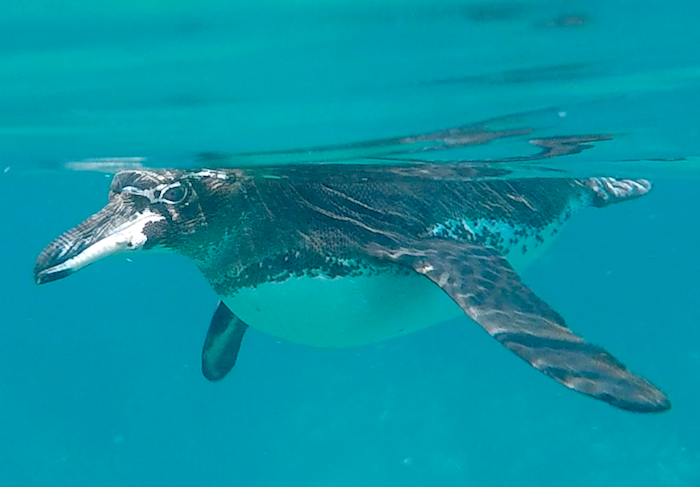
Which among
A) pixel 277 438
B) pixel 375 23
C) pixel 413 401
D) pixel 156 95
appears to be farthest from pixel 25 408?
pixel 375 23

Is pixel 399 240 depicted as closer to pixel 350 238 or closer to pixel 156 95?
pixel 350 238

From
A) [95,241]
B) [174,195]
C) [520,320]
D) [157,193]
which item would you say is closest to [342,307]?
[520,320]

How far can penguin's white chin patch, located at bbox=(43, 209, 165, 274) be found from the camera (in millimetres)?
5168

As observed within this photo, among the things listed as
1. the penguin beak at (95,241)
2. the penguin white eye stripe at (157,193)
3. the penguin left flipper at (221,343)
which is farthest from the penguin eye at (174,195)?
the penguin left flipper at (221,343)

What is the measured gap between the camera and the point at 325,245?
5715 millimetres

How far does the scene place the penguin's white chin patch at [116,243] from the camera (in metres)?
5.17

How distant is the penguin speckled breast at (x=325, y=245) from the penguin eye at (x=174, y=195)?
1 centimetres

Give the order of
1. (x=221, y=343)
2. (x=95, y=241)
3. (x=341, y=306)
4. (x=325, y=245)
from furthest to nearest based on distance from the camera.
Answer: (x=221, y=343)
(x=341, y=306)
(x=325, y=245)
(x=95, y=241)

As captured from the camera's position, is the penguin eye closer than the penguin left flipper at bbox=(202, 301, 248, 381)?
Yes

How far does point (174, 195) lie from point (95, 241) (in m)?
0.85

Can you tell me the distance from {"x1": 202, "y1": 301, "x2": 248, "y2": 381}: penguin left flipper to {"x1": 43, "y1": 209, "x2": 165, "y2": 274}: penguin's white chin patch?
8.30 feet

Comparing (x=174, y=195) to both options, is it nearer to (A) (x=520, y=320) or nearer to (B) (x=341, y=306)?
(B) (x=341, y=306)

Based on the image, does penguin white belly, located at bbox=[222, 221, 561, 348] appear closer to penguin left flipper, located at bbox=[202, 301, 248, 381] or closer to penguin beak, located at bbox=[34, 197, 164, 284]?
penguin beak, located at bbox=[34, 197, 164, 284]

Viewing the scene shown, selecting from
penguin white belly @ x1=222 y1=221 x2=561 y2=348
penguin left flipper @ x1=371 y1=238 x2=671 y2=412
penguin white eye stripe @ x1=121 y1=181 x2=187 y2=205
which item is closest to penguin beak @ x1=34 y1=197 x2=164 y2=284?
penguin white eye stripe @ x1=121 y1=181 x2=187 y2=205
